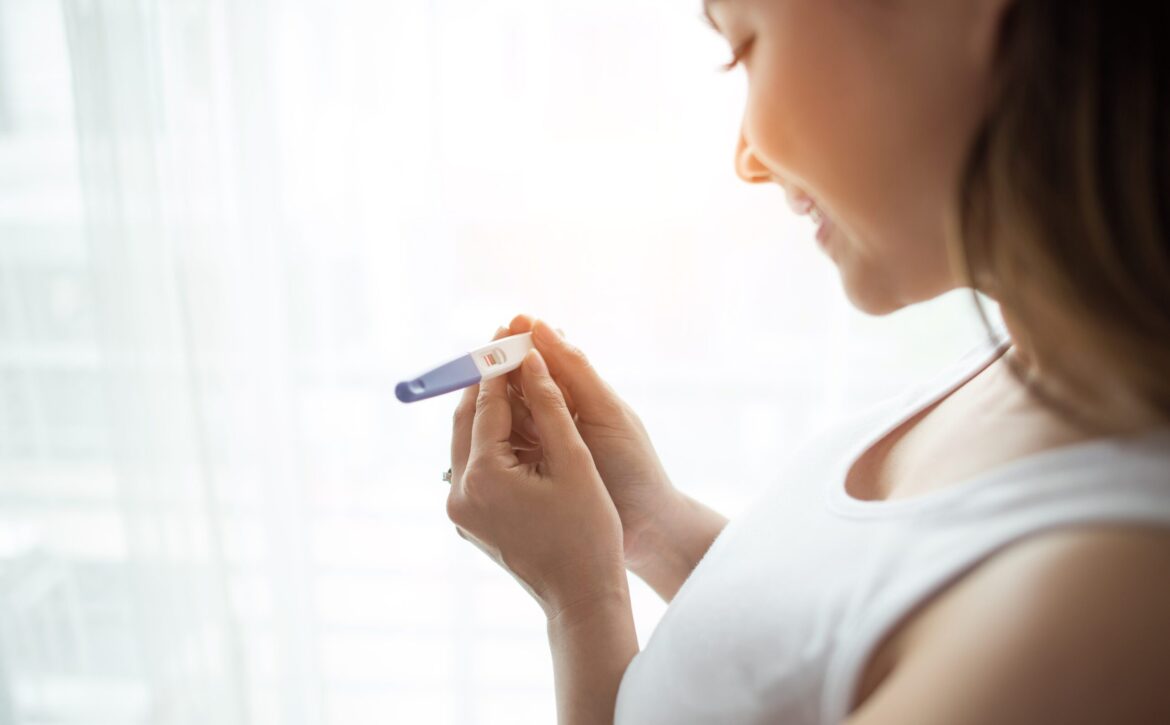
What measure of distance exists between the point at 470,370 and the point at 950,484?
34 cm

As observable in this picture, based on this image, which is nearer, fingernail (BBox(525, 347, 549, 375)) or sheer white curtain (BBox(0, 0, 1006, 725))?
fingernail (BBox(525, 347, 549, 375))

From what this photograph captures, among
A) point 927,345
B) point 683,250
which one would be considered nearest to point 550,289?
point 683,250

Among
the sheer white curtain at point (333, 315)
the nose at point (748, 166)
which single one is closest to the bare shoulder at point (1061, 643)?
the nose at point (748, 166)

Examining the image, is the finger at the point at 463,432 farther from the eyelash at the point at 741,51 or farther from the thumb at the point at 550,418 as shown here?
the eyelash at the point at 741,51

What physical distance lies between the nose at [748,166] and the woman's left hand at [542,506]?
217 millimetres

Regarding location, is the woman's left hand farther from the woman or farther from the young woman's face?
the young woman's face

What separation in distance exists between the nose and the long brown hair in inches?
6.5

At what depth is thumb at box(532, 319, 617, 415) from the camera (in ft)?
2.11

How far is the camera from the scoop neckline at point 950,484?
1.06ft

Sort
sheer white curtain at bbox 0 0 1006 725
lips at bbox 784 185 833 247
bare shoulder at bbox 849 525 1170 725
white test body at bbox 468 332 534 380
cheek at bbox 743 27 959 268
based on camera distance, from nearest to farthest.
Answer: bare shoulder at bbox 849 525 1170 725 < cheek at bbox 743 27 959 268 < lips at bbox 784 185 833 247 < white test body at bbox 468 332 534 380 < sheer white curtain at bbox 0 0 1006 725

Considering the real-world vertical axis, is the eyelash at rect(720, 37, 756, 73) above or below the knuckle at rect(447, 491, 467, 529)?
above

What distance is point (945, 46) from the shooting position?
36cm

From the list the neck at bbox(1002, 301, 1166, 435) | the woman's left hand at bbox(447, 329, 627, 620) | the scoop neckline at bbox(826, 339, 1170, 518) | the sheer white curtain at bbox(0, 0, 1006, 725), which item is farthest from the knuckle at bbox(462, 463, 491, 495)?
the sheer white curtain at bbox(0, 0, 1006, 725)

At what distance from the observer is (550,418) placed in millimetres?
583
